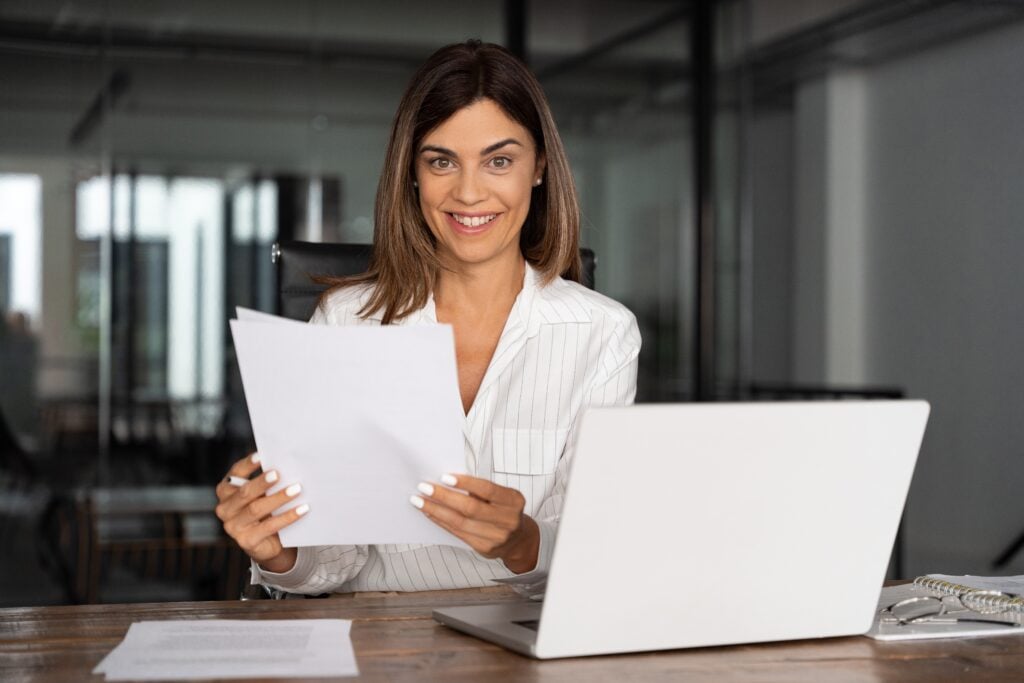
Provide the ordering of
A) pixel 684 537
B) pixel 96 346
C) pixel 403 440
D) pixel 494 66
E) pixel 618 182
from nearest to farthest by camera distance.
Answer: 1. pixel 684 537
2. pixel 403 440
3. pixel 494 66
4. pixel 96 346
5. pixel 618 182

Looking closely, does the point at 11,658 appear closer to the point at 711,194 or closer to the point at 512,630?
the point at 512,630

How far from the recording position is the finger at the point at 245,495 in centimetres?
127

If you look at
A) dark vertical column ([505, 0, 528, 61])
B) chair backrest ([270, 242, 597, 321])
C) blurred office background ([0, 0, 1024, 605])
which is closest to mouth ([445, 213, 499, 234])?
chair backrest ([270, 242, 597, 321])

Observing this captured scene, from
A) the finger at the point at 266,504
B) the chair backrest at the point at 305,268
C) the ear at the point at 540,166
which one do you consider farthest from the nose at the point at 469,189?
the finger at the point at 266,504

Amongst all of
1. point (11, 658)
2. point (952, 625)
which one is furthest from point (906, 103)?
point (11, 658)

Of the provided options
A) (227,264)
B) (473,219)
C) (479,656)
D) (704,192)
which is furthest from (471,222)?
(704,192)

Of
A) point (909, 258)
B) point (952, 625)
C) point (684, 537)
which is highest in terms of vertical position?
point (909, 258)

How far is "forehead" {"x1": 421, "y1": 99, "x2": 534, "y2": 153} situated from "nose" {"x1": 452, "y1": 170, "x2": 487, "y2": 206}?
0.13 ft

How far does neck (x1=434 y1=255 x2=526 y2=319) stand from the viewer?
1983 millimetres

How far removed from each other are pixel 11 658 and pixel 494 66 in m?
1.12

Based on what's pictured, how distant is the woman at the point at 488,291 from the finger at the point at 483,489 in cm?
38

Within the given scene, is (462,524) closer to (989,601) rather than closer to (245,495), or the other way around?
(245,495)

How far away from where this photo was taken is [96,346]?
4445 millimetres

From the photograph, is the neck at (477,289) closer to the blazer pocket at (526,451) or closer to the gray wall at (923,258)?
the blazer pocket at (526,451)
